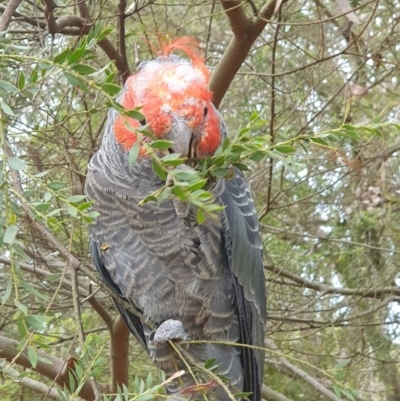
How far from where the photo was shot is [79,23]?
2.38 meters

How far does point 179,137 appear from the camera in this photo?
1.70 metres

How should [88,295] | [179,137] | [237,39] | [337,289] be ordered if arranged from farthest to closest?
[337,289]
[88,295]
[237,39]
[179,137]

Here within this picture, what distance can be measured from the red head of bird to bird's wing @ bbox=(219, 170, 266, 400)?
0.42 metres

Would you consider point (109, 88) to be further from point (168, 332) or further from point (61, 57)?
point (168, 332)

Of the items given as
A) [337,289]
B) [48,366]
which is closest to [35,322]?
[48,366]

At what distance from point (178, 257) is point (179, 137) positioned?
0.66 meters

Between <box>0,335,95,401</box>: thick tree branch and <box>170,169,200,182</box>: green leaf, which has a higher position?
<box>170,169,200,182</box>: green leaf

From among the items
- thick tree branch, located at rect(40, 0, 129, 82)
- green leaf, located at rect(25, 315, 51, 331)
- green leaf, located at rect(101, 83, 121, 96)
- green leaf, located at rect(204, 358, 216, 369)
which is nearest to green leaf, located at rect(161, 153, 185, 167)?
green leaf, located at rect(101, 83, 121, 96)

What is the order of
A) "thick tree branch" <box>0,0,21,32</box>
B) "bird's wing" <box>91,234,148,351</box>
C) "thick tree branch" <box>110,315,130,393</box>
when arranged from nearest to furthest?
"thick tree branch" <box>0,0,21,32</box>, "bird's wing" <box>91,234,148,351</box>, "thick tree branch" <box>110,315,130,393</box>

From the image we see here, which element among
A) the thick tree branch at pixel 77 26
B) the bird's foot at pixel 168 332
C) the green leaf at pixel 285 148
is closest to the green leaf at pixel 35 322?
the green leaf at pixel 285 148

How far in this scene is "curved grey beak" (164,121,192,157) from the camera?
1.70 m

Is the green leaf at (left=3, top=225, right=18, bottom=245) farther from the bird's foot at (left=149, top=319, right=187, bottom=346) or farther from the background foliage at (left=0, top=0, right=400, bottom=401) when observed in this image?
the background foliage at (left=0, top=0, right=400, bottom=401)

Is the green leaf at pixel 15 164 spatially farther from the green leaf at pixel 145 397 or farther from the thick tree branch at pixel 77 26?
the thick tree branch at pixel 77 26

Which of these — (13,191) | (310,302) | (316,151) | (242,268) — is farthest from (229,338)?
(13,191)
